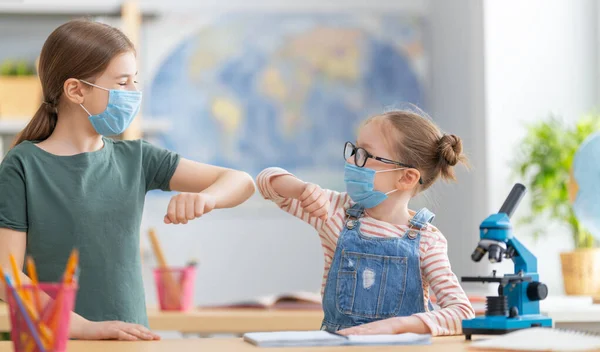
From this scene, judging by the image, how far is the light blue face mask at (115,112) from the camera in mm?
1690

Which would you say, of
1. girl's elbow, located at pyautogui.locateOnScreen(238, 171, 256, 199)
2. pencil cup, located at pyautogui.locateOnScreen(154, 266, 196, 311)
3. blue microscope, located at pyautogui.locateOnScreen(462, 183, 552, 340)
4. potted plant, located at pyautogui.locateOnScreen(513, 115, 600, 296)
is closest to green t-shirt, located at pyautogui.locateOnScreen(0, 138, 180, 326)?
girl's elbow, located at pyautogui.locateOnScreen(238, 171, 256, 199)

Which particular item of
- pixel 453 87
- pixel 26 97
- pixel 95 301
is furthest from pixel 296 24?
pixel 95 301

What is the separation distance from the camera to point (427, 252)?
5.15ft

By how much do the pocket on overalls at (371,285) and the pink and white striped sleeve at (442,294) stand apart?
0.16 feet

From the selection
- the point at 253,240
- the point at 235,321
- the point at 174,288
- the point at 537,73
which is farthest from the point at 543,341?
the point at 253,240

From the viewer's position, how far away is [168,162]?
1.78 m

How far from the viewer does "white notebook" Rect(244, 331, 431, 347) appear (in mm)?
1264

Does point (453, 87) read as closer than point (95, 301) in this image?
No

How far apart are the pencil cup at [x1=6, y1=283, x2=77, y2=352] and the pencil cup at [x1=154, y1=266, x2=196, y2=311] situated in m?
1.57

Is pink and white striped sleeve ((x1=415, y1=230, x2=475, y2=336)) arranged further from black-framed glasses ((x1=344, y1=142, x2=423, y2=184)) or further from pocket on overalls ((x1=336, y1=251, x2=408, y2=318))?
black-framed glasses ((x1=344, y1=142, x2=423, y2=184))

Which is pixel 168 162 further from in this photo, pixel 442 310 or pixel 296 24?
pixel 296 24

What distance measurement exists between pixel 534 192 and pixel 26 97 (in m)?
2.03

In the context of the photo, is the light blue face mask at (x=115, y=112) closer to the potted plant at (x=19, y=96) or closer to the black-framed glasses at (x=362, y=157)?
the black-framed glasses at (x=362, y=157)

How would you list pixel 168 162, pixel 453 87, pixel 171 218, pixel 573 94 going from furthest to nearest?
pixel 453 87, pixel 573 94, pixel 168 162, pixel 171 218
